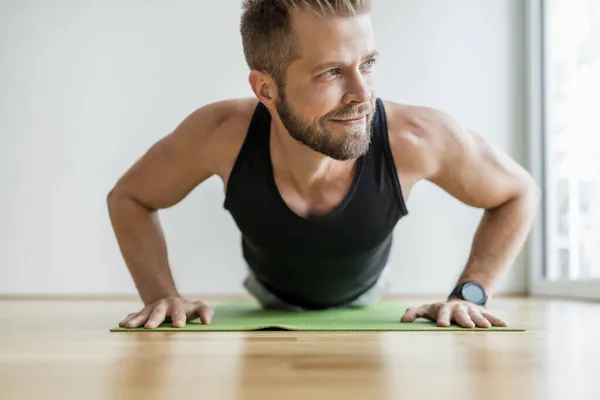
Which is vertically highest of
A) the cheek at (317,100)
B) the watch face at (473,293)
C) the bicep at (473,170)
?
the cheek at (317,100)

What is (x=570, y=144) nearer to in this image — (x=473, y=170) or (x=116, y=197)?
(x=473, y=170)

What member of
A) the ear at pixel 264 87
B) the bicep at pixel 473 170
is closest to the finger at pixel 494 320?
the bicep at pixel 473 170

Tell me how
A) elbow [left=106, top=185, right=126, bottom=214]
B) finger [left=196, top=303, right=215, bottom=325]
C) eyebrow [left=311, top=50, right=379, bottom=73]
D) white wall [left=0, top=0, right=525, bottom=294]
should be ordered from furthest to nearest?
white wall [left=0, top=0, right=525, bottom=294] → elbow [left=106, top=185, right=126, bottom=214] → finger [left=196, top=303, right=215, bottom=325] → eyebrow [left=311, top=50, right=379, bottom=73]

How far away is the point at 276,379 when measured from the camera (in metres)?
1.01

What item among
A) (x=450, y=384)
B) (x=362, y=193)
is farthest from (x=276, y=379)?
(x=362, y=193)

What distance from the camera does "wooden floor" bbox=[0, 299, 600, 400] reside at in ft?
3.02

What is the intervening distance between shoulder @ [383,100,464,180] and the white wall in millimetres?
2273

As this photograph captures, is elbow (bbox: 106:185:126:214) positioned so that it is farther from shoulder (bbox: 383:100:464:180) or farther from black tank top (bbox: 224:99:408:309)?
shoulder (bbox: 383:100:464:180)

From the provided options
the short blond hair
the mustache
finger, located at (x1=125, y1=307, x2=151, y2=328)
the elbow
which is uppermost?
the short blond hair

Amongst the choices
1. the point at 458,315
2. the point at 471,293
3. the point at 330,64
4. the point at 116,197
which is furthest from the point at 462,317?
the point at 116,197

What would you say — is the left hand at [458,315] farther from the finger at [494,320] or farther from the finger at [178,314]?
the finger at [178,314]

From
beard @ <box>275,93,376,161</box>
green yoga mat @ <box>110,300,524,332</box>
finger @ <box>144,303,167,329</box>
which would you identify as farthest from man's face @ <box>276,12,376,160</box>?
finger @ <box>144,303,167,329</box>

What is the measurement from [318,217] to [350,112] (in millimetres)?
348

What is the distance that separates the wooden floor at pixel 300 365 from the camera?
36.2 inches
